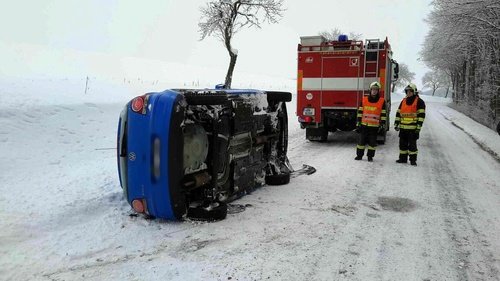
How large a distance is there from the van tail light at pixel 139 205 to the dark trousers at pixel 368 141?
19.2 ft

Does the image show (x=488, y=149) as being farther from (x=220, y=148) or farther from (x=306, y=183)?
(x=220, y=148)

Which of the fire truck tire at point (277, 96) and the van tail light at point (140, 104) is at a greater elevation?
the fire truck tire at point (277, 96)

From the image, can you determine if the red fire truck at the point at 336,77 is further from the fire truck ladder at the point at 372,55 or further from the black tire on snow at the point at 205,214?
the black tire on snow at the point at 205,214

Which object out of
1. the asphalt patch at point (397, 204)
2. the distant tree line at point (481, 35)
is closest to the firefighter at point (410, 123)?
the asphalt patch at point (397, 204)

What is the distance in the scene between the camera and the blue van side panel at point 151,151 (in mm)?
4137

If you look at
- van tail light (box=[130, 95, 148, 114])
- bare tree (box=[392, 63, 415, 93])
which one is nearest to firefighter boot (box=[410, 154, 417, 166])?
van tail light (box=[130, 95, 148, 114])

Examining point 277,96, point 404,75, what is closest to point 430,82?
point 404,75

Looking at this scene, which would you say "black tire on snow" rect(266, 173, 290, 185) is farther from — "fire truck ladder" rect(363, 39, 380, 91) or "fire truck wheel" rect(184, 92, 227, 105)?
"fire truck ladder" rect(363, 39, 380, 91)

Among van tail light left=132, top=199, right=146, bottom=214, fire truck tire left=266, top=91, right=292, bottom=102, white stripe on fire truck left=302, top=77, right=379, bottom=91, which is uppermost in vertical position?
white stripe on fire truck left=302, top=77, right=379, bottom=91

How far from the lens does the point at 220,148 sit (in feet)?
15.7

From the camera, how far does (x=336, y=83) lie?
11.3 metres

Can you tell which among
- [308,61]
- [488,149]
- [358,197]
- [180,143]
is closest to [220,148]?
[180,143]

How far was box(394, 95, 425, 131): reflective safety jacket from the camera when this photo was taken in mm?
8750

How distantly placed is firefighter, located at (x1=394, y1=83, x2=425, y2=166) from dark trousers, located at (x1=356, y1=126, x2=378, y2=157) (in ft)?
1.67
